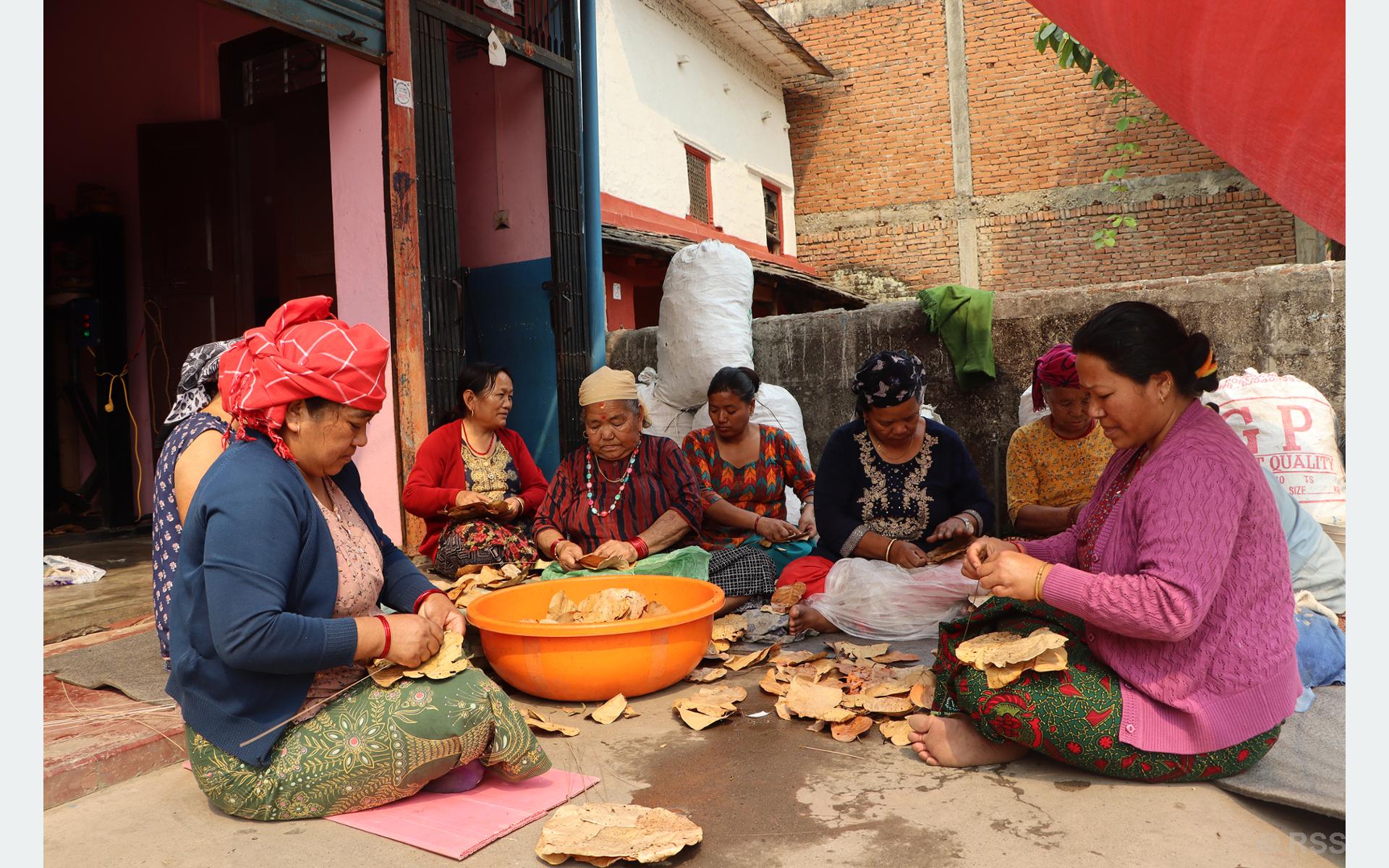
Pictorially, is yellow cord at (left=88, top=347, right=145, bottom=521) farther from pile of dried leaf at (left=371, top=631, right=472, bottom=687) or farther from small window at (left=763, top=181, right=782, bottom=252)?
small window at (left=763, top=181, right=782, bottom=252)

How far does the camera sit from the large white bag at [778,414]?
5691mm

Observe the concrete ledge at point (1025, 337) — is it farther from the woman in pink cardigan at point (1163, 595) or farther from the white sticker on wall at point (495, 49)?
the woman in pink cardigan at point (1163, 595)

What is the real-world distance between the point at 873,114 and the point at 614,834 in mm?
14469

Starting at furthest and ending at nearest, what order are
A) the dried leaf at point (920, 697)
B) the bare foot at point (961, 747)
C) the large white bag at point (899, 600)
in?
the large white bag at point (899, 600)
the dried leaf at point (920, 697)
the bare foot at point (961, 747)

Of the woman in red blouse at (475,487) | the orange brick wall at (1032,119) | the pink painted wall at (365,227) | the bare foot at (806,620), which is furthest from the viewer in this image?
the orange brick wall at (1032,119)

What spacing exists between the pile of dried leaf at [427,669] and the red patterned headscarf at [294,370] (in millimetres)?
535

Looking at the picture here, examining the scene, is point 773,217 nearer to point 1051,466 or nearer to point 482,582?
point 1051,466

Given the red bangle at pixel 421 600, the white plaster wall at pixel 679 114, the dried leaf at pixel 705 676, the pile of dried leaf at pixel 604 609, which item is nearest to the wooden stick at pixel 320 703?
the red bangle at pixel 421 600

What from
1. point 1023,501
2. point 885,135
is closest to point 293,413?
point 1023,501

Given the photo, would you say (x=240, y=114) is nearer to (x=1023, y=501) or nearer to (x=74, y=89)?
(x=74, y=89)

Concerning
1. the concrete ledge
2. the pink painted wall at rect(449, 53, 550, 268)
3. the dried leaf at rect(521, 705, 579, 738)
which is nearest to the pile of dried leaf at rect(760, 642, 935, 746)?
the dried leaf at rect(521, 705, 579, 738)

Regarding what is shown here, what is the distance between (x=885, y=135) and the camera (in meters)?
14.8

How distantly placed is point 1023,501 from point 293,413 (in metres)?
3.16

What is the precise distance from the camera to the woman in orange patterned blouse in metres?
4.38
